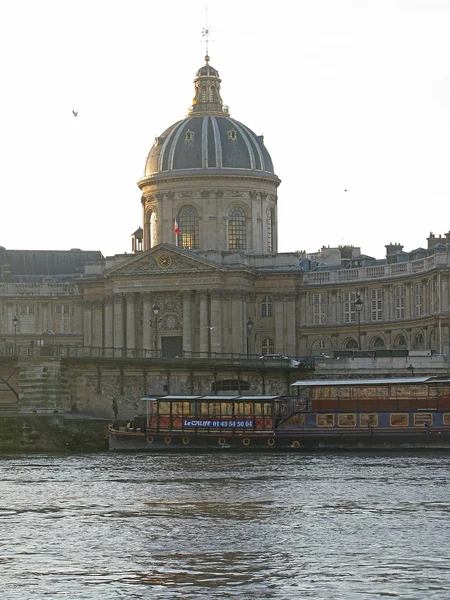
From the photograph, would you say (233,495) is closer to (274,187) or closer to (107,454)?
(107,454)

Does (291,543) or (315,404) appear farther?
(315,404)

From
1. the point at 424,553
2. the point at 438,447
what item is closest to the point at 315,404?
the point at 438,447

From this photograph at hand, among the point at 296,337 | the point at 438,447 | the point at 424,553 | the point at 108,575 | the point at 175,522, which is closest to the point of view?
the point at 108,575

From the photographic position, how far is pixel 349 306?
451 ft

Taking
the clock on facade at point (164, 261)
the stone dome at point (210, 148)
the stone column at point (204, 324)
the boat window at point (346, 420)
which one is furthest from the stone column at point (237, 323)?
the boat window at point (346, 420)

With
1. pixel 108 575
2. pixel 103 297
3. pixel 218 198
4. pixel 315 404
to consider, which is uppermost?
pixel 218 198

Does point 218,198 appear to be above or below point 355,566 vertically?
above

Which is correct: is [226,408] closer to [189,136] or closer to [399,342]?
[399,342]

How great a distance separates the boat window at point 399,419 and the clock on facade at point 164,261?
49582 mm

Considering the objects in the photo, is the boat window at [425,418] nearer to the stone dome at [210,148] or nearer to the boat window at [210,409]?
the boat window at [210,409]

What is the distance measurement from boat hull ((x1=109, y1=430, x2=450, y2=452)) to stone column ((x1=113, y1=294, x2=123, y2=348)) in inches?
1783

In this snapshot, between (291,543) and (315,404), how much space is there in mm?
40656

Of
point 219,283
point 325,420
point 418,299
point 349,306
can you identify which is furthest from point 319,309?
point 325,420

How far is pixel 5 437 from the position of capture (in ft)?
316
